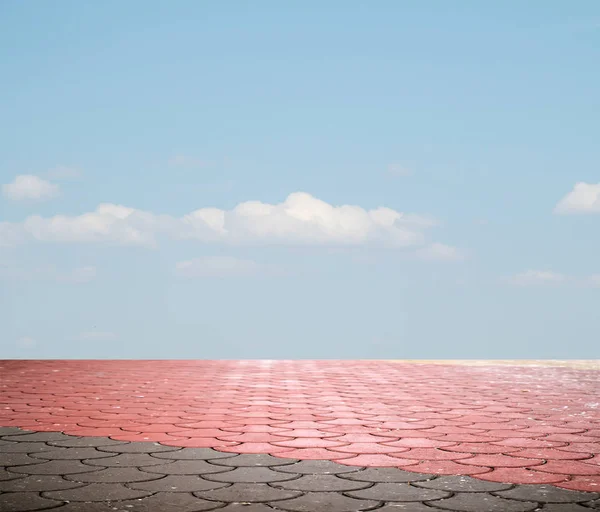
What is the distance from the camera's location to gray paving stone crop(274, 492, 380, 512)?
1.84m

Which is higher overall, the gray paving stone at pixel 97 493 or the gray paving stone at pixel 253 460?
the gray paving stone at pixel 253 460

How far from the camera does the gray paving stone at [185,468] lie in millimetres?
2271

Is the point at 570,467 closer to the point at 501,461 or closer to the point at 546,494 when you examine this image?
the point at 501,461

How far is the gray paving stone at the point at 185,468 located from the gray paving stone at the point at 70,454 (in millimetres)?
304

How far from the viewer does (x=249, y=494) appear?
78.6 inches

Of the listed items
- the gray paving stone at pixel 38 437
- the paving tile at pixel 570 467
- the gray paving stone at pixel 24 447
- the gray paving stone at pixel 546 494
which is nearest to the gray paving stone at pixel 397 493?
the gray paving stone at pixel 546 494

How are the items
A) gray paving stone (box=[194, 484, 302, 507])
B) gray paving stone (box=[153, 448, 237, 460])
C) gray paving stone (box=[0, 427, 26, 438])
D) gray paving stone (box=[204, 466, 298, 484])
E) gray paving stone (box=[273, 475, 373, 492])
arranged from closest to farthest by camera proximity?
gray paving stone (box=[194, 484, 302, 507]), gray paving stone (box=[273, 475, 373, 492]), gray paving stone (box=[204, 466, 298, 484]), gray paving stone (box=[153, 448, 237, 460]), gray paving stone (box=[0, 427, 26, 438])

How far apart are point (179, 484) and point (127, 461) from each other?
16.2 inches

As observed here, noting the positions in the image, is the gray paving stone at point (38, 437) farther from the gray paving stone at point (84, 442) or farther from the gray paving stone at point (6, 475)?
the gray paving stone at point (6, 475)

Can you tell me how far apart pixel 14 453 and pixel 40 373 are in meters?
4.01

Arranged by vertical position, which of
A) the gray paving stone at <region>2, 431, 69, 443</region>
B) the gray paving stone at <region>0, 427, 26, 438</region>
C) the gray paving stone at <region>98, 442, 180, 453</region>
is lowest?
the gray paving stone at <region>98, 442, 180, 453</region>

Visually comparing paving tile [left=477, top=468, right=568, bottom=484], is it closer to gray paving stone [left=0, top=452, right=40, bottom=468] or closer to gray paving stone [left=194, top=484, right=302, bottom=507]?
gray paving stone [left=194, top=484, right=302, bottom=507]

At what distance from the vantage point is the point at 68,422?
3.36 metres

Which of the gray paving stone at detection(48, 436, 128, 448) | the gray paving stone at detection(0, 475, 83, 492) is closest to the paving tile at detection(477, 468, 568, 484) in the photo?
the gray paving stone at detection(0, 475, 83, 492)
